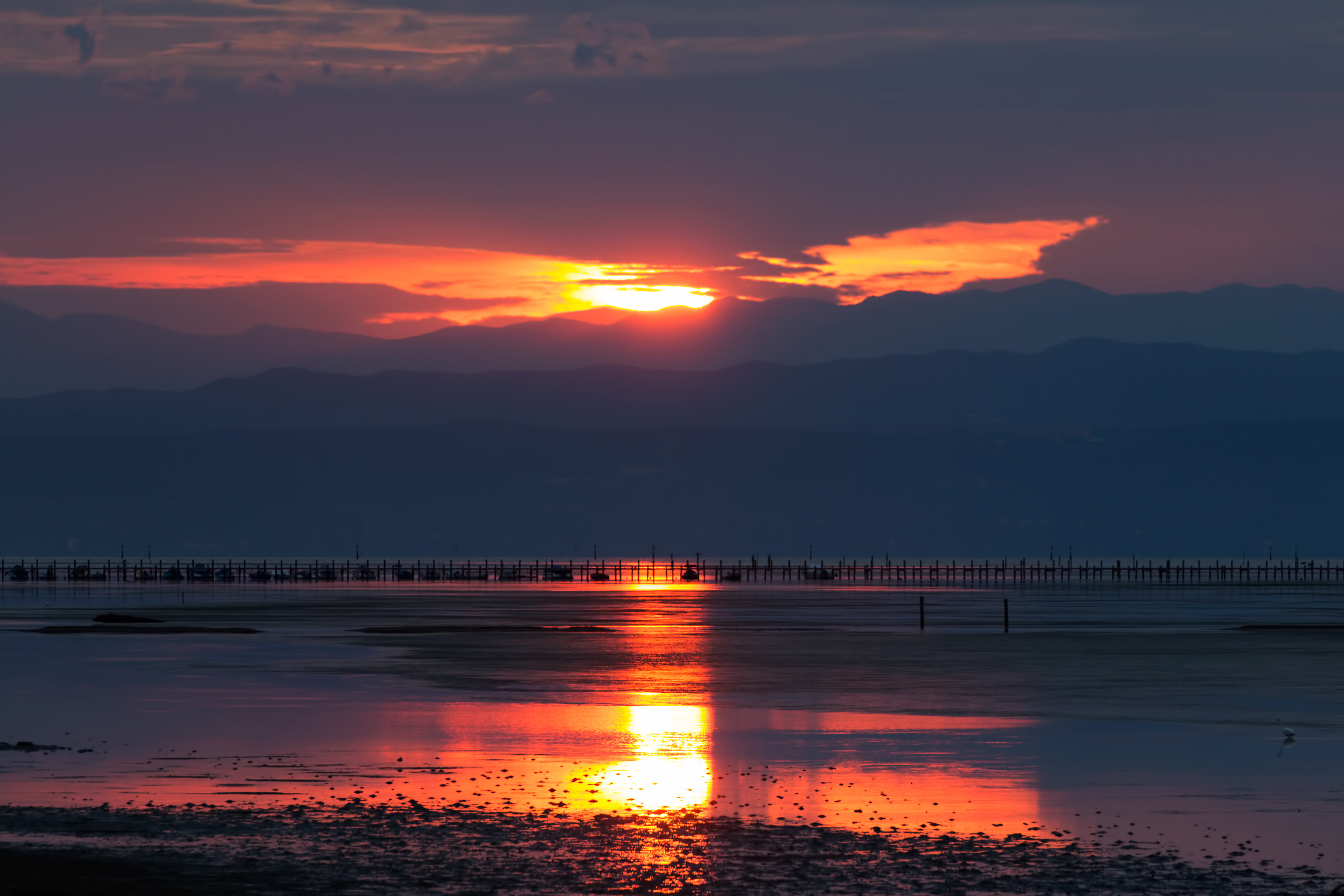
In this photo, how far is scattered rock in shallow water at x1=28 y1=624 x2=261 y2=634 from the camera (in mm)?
78188

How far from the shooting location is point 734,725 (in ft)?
124

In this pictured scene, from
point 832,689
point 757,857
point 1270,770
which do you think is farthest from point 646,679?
A: point 757,857

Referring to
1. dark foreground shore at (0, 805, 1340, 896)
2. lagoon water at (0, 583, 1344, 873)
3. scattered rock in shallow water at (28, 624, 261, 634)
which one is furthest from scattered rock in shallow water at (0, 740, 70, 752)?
scattered rock in shallow water at (28, 624, 261, 634)

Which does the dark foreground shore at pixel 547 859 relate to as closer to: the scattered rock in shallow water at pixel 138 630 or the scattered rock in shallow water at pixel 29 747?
the scattered rock in shallow water at pixel 29 747

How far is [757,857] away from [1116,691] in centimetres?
2818

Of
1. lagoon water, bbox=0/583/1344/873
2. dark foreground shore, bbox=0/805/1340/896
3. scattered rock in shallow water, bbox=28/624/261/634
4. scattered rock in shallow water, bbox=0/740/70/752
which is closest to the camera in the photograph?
dark foreground shore, bbox=0/805/1340/896

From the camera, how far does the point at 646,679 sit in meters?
52.0

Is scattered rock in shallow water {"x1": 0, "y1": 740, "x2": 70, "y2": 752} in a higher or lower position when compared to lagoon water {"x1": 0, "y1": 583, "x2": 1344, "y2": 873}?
higher

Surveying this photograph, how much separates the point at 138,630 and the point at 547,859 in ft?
210

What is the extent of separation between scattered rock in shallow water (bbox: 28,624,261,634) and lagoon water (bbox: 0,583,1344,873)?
1.87m

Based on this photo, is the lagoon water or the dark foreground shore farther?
the lagoon water

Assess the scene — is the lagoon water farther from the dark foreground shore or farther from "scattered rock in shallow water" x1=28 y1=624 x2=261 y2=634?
"scattered rock in shallow water" x1=28 y1=624 x2=261 y2=634

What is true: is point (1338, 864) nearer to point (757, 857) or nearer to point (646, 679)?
point (757, 857)

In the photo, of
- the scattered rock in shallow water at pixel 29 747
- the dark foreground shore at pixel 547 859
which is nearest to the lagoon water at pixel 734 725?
the scattered rock in shallow water at pixel 29 747
